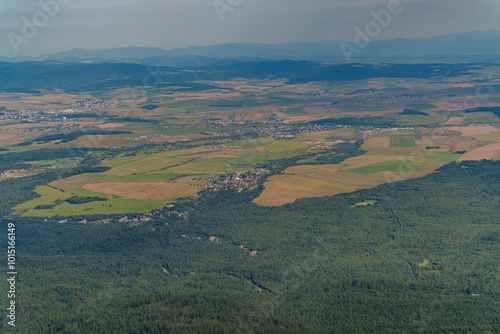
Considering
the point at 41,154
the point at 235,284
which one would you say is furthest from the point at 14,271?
the point at 41,154

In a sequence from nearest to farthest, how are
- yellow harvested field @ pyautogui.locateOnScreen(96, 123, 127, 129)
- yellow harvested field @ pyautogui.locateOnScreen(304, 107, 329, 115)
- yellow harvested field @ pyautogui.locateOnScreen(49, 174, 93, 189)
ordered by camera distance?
yellow harvested field @ pyautogui.locateOnScreen(49, 174, 93, 189), yellow harvested field @ pyautogui.locateOnScreen(96, 123, 127, 129), yellow harvested field @ pyautogui.locateOnScreen(304, 107, 329, 115)

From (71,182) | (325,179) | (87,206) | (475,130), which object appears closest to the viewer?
(87,206)

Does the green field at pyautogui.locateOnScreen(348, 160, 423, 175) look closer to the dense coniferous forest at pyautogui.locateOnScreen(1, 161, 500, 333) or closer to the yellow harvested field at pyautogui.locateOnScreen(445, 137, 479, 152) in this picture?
the dense coniferous forest at pyautogui.locateOnScreen(1, 161, 500, 333)

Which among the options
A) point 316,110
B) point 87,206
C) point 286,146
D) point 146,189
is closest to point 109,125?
point 286,146

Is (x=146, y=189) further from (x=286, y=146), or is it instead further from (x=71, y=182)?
(x=286, y=146)

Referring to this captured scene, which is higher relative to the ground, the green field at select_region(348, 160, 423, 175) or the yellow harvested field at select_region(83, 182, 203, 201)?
the yellow harvested field at select_region(83, 182, 203, 201)

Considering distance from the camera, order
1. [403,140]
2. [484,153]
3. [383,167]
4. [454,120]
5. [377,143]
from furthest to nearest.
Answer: [454,120] < [403,140] < [377,143] < [484,153] < [383,167]

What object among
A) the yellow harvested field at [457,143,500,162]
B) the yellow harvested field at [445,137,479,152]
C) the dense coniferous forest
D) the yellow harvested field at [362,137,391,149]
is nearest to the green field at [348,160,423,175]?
the yellow harvested field at [457,143,500,162]
